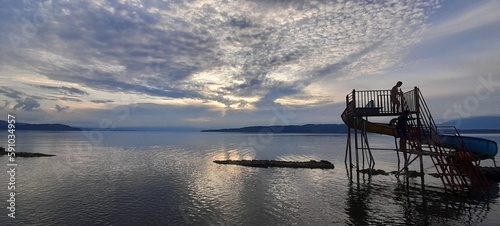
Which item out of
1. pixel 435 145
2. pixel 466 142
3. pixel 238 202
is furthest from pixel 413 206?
pixel 466 142

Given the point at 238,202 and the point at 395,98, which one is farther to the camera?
the point at 395,98

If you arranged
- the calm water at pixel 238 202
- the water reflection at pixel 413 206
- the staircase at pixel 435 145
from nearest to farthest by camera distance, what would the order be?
the water reflection at pixel 413 206, the calm water at pixel 238 202, the staircase at pixel 435 145

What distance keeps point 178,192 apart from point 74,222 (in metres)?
9.76

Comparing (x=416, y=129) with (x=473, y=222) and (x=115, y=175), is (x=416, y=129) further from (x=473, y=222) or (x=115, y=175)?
(x=115, y=175)

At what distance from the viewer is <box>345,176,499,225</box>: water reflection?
56.0ft

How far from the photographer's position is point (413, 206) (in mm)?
20156

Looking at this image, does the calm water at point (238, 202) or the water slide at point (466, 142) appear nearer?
the calm water at point (238, 202)

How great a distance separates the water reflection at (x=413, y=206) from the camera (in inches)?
672

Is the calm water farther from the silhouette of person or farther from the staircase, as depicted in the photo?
the silhouette of person

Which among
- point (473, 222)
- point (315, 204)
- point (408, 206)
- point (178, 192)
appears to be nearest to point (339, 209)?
point (315, 204)

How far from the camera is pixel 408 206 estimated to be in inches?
794

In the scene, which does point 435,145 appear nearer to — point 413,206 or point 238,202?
point 413,206

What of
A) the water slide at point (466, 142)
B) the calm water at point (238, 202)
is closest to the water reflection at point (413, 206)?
the calm water at point (238, 202)

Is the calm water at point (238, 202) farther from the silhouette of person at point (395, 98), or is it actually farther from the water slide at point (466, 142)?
the silhouette of person at point (395, 98)
